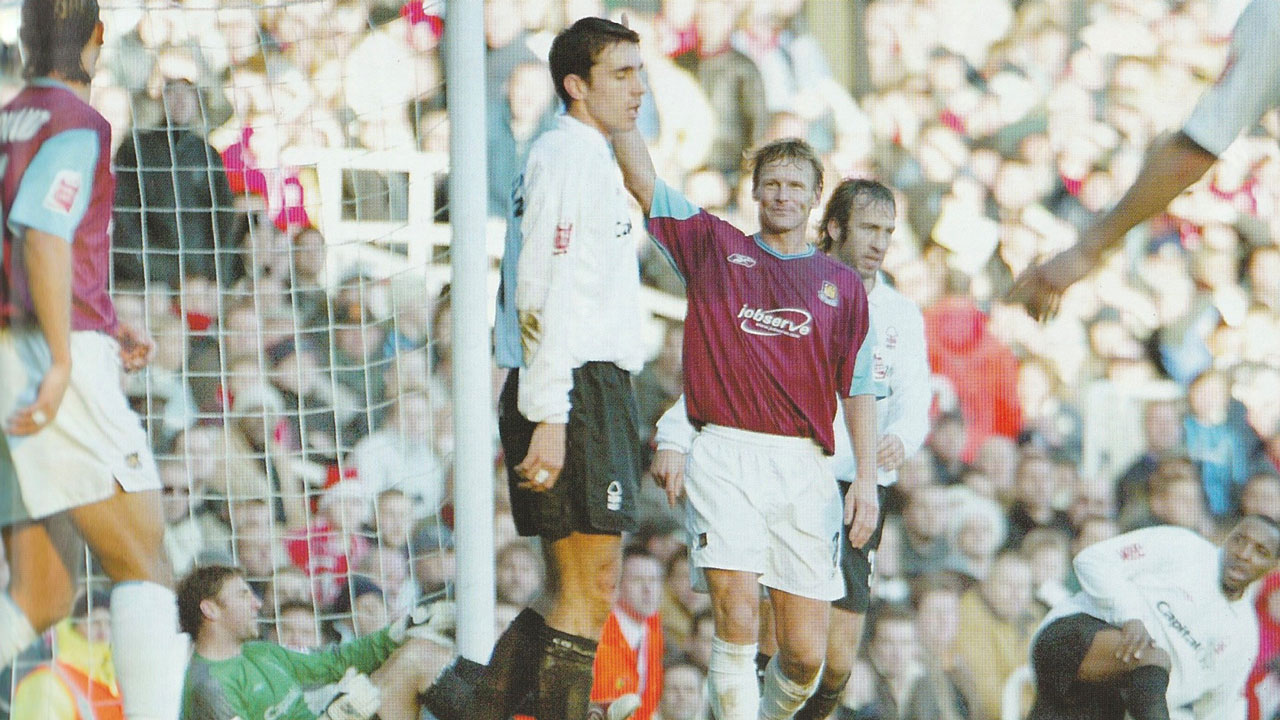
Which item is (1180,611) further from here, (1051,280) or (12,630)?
(12,630)

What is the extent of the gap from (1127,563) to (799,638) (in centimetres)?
103

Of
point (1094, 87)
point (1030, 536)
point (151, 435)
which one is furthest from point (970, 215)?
point (151, 435)

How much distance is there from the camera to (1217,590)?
12.9 ft

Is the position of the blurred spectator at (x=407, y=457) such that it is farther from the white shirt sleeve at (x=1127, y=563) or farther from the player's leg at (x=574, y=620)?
the white shirt sleeve at (x=1127, y=563)

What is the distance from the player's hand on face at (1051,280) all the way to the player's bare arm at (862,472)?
1029 millimetres

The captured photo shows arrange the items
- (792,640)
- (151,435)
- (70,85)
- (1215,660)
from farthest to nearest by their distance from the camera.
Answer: (1215,660) < (151,435) < (792,640) < (70,85)

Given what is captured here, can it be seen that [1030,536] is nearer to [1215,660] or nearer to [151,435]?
[1215,660]

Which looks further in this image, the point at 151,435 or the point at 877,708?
the point at 877,708

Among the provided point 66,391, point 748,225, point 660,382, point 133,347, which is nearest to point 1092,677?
point 660,382

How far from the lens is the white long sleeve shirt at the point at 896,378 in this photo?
3631 millimetres

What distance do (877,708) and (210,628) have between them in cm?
159

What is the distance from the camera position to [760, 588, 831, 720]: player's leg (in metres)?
3.32

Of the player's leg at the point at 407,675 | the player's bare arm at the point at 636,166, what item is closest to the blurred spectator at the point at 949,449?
the player's bare arm at the point at 636,166

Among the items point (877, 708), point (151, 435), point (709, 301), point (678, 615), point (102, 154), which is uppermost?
point (102, 154)
